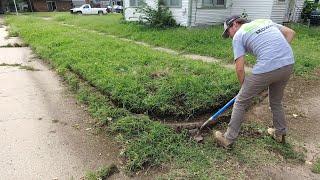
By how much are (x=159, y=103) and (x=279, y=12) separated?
11.2 m

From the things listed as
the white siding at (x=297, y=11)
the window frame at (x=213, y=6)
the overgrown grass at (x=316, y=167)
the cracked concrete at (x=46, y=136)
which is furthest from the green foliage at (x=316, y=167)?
the white siding at (x=297, y=11)

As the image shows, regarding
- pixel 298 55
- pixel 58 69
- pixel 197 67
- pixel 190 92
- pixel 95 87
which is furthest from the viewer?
pixel 298 55

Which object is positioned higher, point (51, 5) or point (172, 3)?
point (172, 3)

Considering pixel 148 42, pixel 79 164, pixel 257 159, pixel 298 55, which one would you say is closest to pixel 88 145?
pixel 79 164

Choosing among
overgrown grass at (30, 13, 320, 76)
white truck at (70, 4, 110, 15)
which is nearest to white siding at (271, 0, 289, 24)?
overgrown grass at (30, 13, 320, 76)

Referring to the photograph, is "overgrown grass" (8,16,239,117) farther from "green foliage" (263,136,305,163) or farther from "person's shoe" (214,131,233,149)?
"green foliage" (263,136,305,163)

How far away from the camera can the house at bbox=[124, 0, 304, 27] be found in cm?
1321

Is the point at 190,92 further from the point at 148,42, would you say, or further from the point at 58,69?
the point at 148,42

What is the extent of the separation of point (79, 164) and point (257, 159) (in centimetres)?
186

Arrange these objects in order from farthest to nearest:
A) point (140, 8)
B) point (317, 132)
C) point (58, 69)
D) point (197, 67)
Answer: point (140, 8), point (58, 69), point (197, 67), point (317, 132)

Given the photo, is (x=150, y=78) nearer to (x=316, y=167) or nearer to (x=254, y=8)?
(x=316, y=167)

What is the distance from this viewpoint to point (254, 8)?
45.5 feet

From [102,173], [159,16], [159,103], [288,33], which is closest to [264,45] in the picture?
[288,33]

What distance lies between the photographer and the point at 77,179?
10.3 feet
